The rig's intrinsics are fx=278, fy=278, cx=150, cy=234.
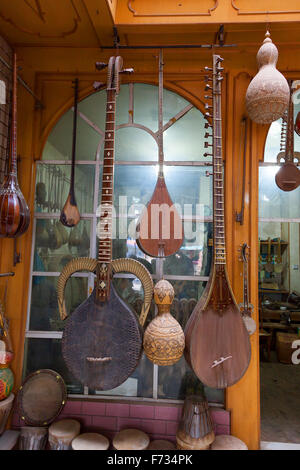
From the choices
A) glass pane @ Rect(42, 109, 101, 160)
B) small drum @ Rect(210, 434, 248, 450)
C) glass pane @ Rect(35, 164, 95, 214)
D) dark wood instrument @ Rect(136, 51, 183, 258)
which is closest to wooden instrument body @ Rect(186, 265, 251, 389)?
dark wood instrument @ Rect(136, 51, 183, 258)

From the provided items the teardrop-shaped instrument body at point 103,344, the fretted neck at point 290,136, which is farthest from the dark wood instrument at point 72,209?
the fretted neck at point 290,136

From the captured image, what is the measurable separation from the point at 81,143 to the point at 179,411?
2.24 m

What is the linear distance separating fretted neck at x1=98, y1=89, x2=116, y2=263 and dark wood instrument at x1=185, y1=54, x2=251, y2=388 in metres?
0.68

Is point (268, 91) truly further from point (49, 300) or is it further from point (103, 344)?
point (49, 300)

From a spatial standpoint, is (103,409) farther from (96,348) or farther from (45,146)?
(45,146)

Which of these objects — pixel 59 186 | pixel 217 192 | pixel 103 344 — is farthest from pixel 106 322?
A: pixel 59 186

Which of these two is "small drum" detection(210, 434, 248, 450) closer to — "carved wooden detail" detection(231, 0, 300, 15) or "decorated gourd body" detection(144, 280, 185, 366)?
"decorated gourd body" detection(144, 280, 185, 366)

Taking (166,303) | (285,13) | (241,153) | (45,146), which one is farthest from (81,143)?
(285,13)

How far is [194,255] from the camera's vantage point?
7.29 ft

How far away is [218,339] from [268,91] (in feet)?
5.36

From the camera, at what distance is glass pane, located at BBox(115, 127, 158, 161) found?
230 cm

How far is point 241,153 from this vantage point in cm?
221

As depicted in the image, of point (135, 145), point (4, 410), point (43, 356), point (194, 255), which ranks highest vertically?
point (135, 145)

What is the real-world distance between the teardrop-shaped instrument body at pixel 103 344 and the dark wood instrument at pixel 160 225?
0.41 metres
